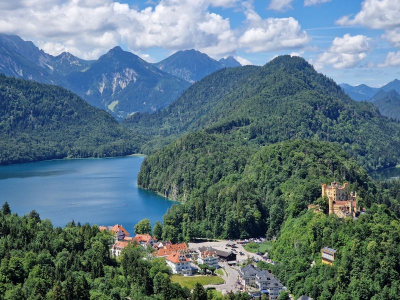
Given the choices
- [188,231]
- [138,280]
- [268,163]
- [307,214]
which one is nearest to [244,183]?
[268,163]

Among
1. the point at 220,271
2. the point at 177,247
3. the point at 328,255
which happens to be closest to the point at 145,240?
the point at 177,247

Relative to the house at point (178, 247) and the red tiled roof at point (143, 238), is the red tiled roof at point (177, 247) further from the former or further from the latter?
the red tiled roof at point (143, 238)

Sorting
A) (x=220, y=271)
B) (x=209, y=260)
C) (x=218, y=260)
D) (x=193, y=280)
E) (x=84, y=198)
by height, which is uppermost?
(x=84, y=198)

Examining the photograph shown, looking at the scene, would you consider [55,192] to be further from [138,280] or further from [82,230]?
[138,280]

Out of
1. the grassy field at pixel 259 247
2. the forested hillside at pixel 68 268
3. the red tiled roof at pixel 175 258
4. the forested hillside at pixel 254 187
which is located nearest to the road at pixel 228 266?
the grassy field at pixel 259 247

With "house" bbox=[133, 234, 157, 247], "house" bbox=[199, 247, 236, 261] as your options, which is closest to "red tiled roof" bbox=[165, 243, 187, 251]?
"house" bbox=[199, 247, 236, 261]

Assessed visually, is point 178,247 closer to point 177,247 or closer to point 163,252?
point 177,247
